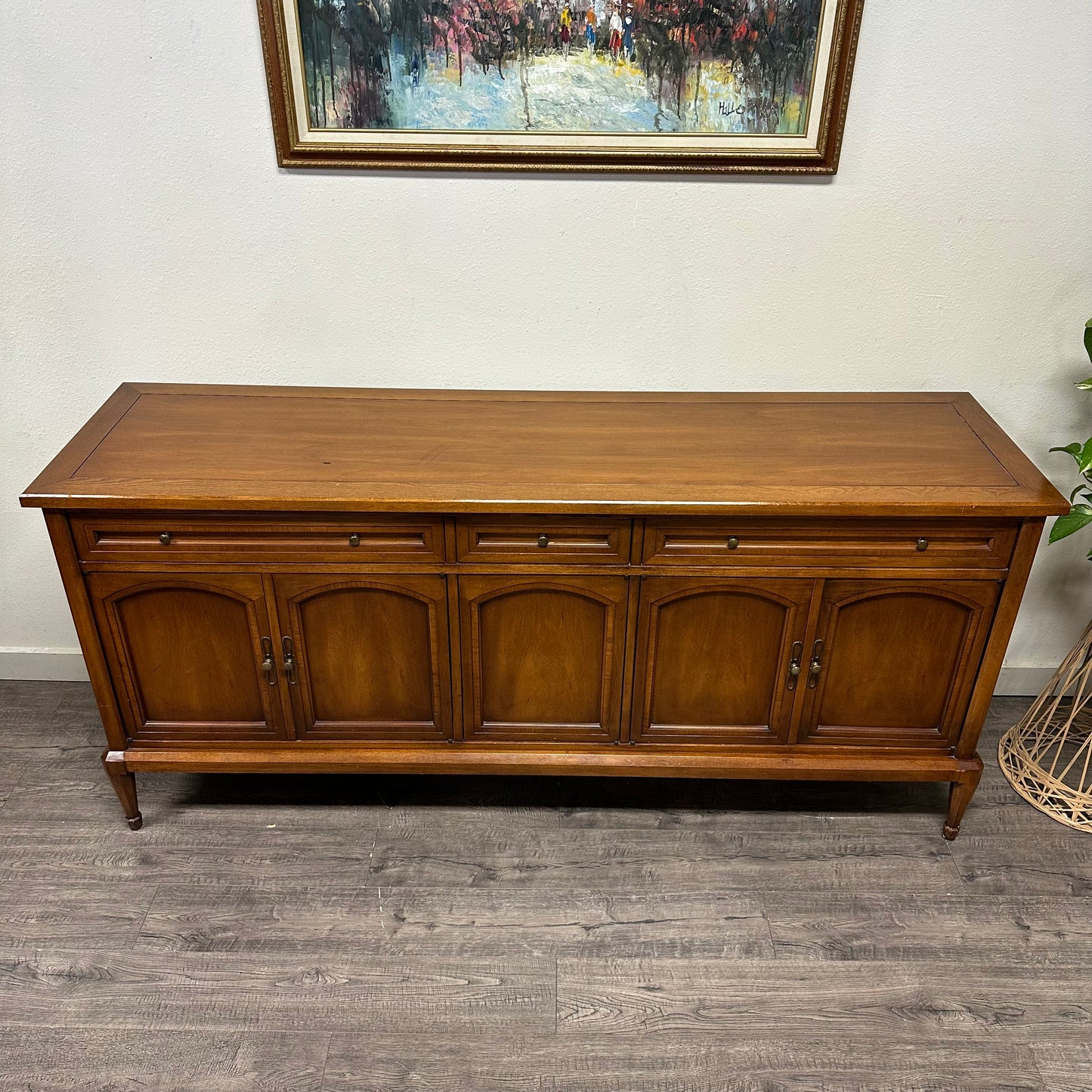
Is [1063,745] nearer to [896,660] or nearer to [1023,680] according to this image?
[1023,680]

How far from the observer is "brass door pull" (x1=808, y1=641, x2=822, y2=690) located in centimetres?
192

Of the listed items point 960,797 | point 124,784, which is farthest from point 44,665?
point 960,797

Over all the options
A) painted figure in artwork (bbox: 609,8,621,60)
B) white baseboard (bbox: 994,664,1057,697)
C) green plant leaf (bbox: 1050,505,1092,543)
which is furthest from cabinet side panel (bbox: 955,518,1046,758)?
painted figure in artwork (bbox: 609,8,621,60)

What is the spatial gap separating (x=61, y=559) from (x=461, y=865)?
1.05 m

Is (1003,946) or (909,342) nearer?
(1003,946)

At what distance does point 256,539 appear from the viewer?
5.90 feet

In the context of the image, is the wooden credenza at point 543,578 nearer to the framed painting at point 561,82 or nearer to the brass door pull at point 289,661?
the brass door pull at point 289,661

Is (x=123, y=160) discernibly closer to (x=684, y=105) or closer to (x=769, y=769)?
(x=684, y=105)

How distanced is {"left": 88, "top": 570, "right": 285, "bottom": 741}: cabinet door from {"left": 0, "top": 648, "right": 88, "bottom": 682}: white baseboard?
0.67 m

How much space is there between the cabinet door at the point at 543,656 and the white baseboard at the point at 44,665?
125 centimetres

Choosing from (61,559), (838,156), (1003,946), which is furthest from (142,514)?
(1003,946)

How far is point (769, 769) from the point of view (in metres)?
2.04

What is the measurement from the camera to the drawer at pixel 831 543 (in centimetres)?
177

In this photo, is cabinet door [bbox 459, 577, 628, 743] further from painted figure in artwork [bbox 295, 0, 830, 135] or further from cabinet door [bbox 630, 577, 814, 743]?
painted figure in artwork [bbox 295, 0, 830, 135]
